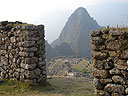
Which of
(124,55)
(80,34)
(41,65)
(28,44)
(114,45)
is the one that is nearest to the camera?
(124,55)

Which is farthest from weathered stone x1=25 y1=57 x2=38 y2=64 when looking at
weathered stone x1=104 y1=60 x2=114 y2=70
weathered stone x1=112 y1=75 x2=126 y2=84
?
weathered stone x1=112 y1=75 x2=126 y2=84

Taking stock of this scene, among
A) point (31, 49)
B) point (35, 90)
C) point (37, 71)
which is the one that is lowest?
point (35, 90)

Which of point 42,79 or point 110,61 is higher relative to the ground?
point 110,61

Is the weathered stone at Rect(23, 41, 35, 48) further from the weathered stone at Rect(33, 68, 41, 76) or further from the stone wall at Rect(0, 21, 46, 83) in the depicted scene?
the weathered stone at Rect(33, 68, 41, 76)

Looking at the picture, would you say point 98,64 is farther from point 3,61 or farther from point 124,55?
point 3,61

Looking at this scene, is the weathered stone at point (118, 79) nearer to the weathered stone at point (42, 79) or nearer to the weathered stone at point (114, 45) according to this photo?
the weathered stone at point (114, 45)

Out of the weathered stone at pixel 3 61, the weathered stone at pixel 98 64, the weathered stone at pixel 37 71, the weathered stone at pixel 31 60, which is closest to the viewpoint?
the weathered stone at pixel 98 64

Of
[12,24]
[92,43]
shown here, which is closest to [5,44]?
[12,24]

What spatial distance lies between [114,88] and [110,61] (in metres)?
0.97

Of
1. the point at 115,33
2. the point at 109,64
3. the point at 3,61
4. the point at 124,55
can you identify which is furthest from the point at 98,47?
the point at 3,61

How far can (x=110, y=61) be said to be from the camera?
6.85m

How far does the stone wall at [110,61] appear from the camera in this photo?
6.48 metres

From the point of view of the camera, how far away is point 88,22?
7259 inches

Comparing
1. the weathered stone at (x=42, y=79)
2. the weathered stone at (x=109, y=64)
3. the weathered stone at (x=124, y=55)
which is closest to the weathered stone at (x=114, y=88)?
the weathered stone at (x=109, y=64)
